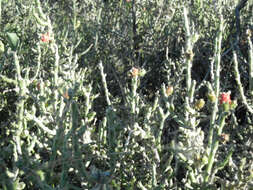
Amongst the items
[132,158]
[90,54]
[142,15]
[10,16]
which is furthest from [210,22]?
[10,16]

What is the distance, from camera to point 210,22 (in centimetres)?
179

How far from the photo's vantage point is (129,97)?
1021 millimetres

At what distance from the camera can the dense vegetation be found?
84 centimetres

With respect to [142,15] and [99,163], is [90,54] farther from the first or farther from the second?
[99,163]

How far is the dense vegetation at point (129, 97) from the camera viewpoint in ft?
2.77

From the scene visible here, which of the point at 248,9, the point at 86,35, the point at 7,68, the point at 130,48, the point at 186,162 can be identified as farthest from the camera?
the point at 86,35

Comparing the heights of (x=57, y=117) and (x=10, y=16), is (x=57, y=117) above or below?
below

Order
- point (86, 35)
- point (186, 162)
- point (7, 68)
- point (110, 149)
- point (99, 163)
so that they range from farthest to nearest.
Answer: point (86, 35) → point (7, 68) → point (99, 163) → point (110, 149) → point (186, 162)

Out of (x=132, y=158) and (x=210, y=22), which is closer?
(x=132, y=158)

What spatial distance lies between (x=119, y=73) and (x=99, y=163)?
0.74 meters

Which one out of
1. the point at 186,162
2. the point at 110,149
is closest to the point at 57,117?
the point at 110,149

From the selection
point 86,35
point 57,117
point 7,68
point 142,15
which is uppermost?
point 142,15

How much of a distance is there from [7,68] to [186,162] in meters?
1.19

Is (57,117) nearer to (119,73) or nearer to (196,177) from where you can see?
(196,177)
